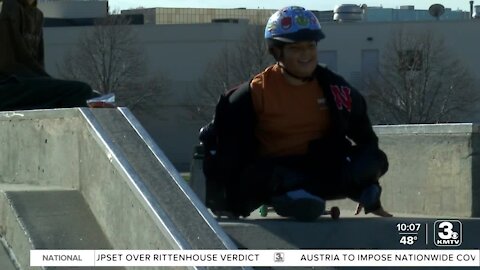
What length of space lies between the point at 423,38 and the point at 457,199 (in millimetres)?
49126

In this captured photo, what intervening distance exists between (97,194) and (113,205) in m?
0.28

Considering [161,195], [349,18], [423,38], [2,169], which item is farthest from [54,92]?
[349,18]

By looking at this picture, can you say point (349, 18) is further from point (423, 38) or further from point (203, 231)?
point (203, 231)

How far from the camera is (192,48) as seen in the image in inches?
2509

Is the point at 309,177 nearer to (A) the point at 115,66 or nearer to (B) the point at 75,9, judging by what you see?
(A) the point at 115,66

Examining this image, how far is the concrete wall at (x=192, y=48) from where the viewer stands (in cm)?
6075

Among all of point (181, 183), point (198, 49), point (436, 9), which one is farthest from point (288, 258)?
point (436, 9)

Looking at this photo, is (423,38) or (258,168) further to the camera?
(423,38)

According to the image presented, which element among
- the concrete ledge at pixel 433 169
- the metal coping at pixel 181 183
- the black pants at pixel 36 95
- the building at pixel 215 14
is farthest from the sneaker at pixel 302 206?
the building at pixel 215 14

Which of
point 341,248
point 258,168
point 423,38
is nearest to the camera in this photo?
point 341,248

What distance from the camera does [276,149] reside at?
23.7 feet

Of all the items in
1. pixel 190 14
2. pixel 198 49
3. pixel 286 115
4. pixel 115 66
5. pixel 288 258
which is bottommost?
pixel 115 66

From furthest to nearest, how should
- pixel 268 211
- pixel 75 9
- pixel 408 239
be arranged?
1. pixel 75 9
2. pixel 268 211
3. pixel 408 239

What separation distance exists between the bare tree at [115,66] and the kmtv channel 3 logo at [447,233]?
49736 mm
